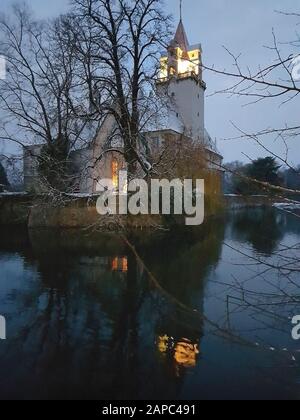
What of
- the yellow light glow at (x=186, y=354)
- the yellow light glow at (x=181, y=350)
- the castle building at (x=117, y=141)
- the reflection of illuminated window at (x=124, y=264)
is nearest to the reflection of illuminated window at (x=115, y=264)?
the reflection of illuminated window at (x=124, y=264)

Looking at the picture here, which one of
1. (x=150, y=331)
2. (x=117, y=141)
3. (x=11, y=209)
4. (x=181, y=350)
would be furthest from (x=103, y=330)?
(x=11, y=209)

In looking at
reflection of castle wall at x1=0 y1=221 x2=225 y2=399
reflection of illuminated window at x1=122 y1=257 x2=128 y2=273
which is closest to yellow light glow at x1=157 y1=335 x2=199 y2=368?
reflection of castle wall at x1=0 y1=221 x2=225 y2=399

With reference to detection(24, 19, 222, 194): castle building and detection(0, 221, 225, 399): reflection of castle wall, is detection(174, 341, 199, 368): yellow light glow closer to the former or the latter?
detection(0, 221, 225, 399): reflection of castle wall

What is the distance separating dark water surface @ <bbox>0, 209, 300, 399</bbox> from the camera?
168 inches

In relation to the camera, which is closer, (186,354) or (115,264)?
(186,354)

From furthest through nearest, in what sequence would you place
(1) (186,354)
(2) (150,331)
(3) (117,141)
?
1. (3) (117,141)
2. (2) (150,331)
3. (1) (186,354)

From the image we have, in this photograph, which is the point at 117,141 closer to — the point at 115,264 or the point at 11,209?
the point at 115,264

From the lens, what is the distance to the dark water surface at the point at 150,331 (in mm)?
4273

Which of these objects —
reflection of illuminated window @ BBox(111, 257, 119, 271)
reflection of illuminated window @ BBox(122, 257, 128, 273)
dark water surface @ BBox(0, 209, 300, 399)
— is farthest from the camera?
reflection of illuminated window @ BBox(111, 257, 119, 271)

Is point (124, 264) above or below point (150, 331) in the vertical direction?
above

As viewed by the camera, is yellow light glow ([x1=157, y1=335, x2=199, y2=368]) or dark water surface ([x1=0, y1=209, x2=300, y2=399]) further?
yellow light glow ([x1=157, y1=335, x2=199, y2=368])

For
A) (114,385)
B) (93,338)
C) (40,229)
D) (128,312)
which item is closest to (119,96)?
(40,229)

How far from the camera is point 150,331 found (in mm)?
6203
